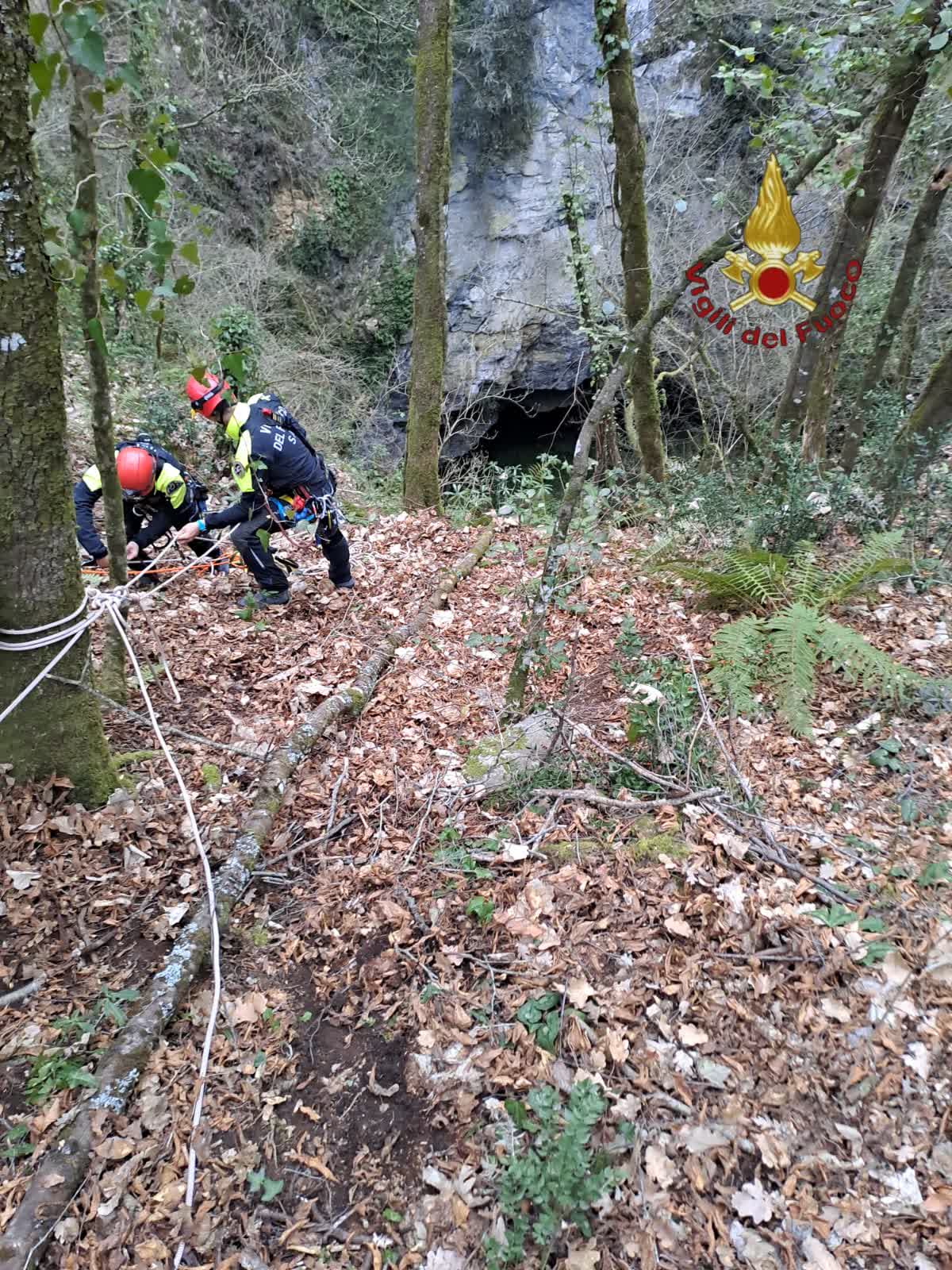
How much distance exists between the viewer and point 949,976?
2.43m

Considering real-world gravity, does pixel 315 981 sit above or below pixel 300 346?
below

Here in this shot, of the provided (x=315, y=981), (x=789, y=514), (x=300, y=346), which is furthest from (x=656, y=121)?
(x=315, y=981)

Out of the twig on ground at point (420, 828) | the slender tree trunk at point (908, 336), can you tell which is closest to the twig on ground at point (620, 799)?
the twig on ground at point (420, 828)

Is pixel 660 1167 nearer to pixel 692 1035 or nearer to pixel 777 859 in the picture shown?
pixel 692 1035

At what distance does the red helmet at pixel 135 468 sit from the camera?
5.25 m

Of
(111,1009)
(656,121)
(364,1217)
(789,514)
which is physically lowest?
(364,1217)

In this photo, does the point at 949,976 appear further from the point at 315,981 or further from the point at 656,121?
the point at 656,121

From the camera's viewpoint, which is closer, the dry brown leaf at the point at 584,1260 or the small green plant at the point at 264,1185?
the dry brown leaf at the point at 584,1260

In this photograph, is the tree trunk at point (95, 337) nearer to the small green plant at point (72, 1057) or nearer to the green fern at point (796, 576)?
the small green plant at point (72, 1057)

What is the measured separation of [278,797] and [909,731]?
3317mm

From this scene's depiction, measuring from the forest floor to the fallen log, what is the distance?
6 cm

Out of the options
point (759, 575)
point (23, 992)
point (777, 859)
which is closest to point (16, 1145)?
point (23, 992)

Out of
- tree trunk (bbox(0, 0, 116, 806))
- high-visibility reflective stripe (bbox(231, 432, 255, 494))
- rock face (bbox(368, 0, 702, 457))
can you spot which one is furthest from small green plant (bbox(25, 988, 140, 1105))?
rock face (bbox(368, 0, 702, 457))

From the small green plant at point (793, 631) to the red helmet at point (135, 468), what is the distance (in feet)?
13.6
